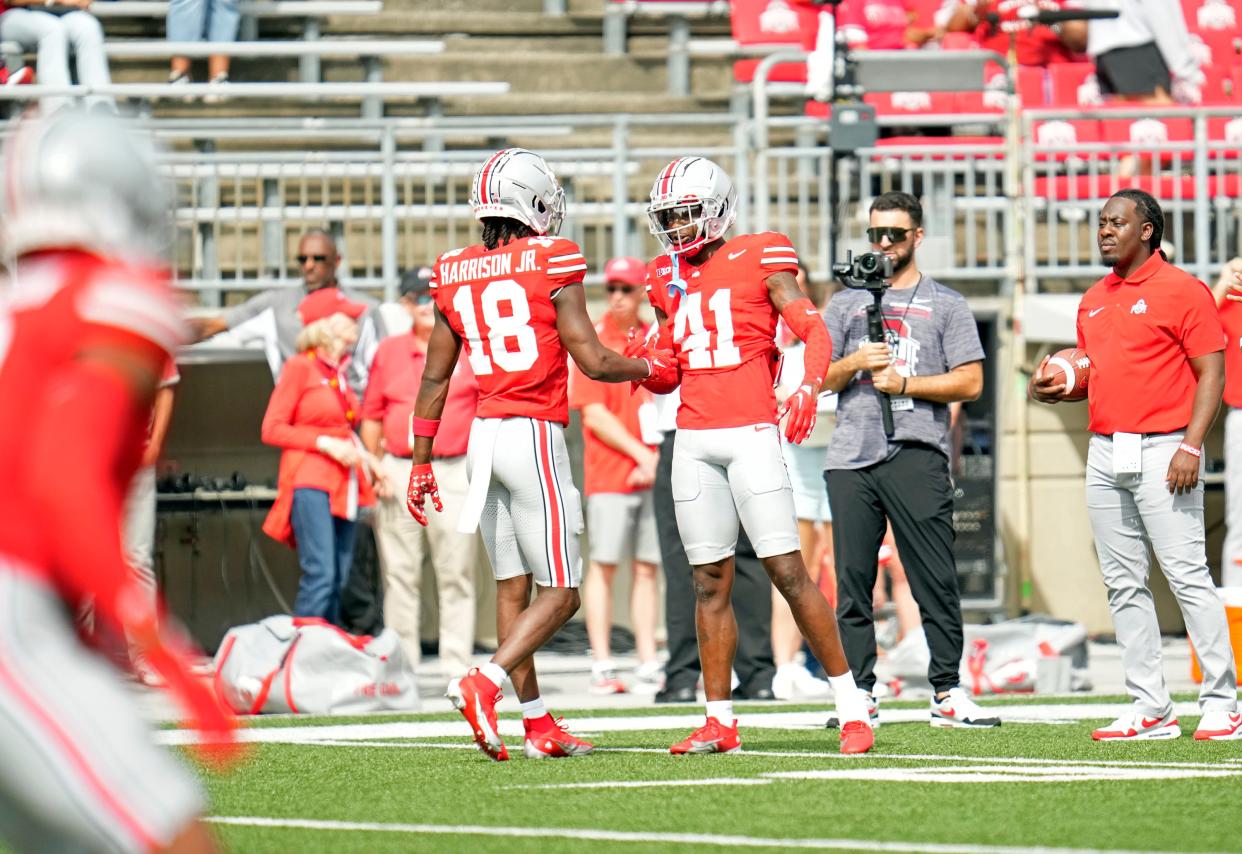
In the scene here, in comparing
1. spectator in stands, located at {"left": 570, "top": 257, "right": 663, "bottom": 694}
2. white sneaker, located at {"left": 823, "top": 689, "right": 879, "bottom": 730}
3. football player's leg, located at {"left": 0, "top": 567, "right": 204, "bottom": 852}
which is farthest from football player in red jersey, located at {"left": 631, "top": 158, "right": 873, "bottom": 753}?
football player's leg, located at {"left": 0, "top": 567, "right": 204, "bottom": 852}

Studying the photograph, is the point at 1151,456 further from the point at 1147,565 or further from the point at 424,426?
the point at 424,426

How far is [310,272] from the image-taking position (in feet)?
35.2

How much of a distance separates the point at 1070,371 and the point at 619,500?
358 cm

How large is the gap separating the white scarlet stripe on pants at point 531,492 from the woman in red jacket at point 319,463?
3393 mm

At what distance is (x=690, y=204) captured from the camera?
277 inches

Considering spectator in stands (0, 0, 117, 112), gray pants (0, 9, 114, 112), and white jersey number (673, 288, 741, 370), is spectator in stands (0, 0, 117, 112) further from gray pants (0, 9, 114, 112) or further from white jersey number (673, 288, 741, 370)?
white jersey number (673, 288, 741, 370)

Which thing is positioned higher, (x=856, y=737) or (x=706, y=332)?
(x=706, y=332)

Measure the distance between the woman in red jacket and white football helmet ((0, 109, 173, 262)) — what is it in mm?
7061

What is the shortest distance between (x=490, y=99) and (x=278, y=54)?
170 centimetres

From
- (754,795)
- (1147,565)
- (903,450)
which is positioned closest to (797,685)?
(903,450)

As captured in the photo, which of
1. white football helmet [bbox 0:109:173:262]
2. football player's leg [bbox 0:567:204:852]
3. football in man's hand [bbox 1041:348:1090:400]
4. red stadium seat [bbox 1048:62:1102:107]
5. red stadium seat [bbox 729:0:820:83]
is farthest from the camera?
red stadium seat [bbox 729:0:820:83]

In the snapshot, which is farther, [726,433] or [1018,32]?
[1018,32]

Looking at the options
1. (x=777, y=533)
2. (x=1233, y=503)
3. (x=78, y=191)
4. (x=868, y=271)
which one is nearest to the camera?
(x=78, y=191)

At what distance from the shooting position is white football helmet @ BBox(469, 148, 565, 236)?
274 inches
